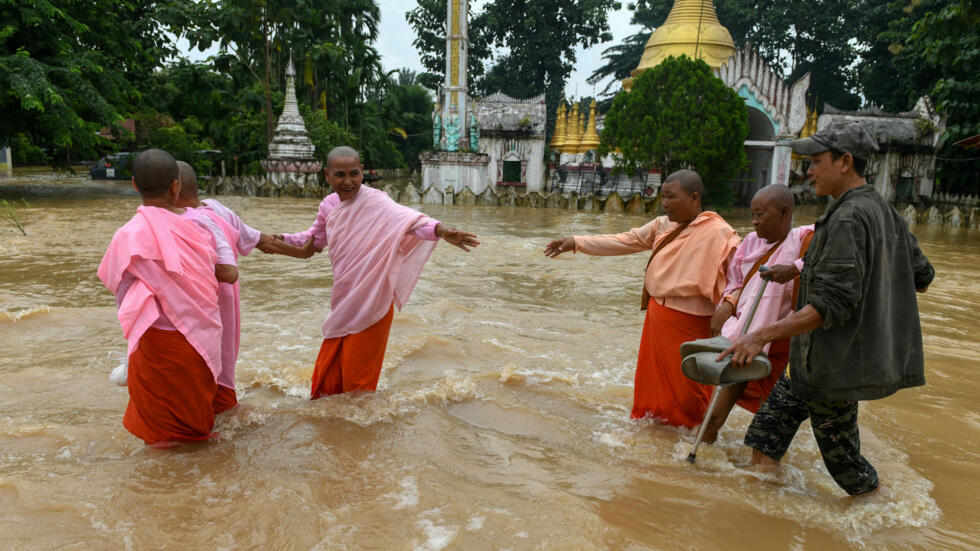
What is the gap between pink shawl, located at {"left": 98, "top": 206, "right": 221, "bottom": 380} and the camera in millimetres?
3207

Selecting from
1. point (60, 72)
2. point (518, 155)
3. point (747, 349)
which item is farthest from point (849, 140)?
point (518, 155)

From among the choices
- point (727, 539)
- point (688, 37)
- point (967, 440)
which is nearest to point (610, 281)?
point (967, 440)

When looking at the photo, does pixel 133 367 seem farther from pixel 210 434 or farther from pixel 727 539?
pixel 727 539

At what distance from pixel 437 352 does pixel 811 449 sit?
3099 mm

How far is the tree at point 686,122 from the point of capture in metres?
18.7

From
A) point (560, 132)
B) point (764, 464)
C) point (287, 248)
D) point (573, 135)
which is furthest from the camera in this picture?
point (560, 132)

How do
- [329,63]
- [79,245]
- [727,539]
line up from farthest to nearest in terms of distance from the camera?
[329,63] < [79,245] < [727,539]

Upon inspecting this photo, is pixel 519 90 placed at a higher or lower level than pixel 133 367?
higher

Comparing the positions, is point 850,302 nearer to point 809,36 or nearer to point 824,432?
point 824,432

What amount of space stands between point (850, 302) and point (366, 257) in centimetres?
264

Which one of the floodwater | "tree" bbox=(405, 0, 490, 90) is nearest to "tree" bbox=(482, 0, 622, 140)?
"tree" bbox=(405, 0, 490, 90)

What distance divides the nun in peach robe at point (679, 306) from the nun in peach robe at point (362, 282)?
140cm

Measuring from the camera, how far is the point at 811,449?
13.0 ft

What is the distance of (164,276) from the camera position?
3.28 meters
